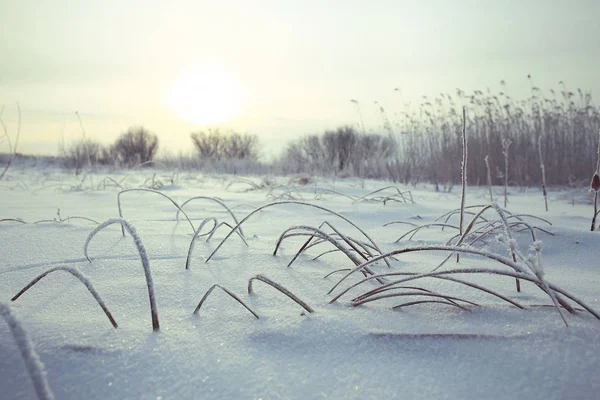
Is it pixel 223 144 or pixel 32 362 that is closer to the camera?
pixel 32 362

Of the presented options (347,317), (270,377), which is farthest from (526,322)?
(270,377)

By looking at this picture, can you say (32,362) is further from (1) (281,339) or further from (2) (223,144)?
(2) (223,144)

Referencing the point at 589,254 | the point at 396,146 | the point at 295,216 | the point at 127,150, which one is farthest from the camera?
the point at 127,150

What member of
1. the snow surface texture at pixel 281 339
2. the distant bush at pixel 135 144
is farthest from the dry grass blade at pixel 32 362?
the distant bush at pixel 135 144

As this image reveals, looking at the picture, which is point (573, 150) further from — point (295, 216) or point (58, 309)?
point (58, 309)

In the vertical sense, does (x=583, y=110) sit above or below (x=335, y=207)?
above

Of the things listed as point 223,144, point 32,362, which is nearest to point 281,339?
point 32,362

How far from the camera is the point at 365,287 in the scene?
100 centimetres

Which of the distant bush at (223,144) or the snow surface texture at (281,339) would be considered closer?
the snow surface texture at (281,339)

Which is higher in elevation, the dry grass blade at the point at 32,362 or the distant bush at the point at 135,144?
the distant bush at the point at 135,144

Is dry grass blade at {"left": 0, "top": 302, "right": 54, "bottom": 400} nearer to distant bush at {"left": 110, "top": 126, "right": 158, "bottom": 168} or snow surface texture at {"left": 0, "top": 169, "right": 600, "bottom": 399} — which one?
snow surface texture at {"left": 0, "top": 169, "right": 600, "bottom": 399}

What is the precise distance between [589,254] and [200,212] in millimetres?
1972

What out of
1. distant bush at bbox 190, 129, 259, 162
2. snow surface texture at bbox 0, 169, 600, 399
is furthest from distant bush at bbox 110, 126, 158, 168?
snow surface texture at bbox 0, 169, 600, 399

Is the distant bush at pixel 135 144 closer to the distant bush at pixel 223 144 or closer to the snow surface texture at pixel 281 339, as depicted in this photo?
the distant bush at pixel 223 144
